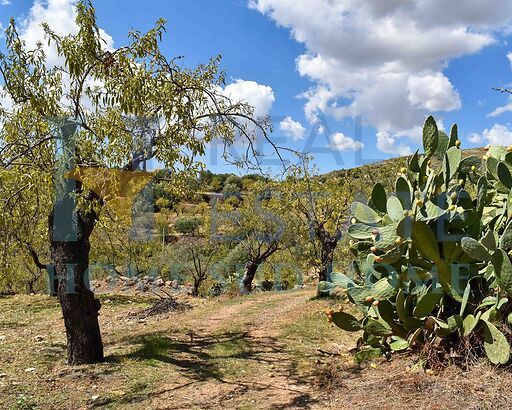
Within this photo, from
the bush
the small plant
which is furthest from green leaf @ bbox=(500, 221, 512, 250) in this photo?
the bush

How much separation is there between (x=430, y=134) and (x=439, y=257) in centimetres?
143

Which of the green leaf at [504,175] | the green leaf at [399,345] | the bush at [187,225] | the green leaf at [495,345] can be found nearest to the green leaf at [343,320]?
the green leaf at [399,345]

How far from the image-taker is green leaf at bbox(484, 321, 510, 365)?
3629mm

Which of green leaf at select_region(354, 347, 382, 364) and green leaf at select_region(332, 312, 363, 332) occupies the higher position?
green leaf at select_region(332, 312, 363, 332)

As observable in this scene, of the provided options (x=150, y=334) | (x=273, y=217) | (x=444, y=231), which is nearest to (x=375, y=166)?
(x=273, y=217)

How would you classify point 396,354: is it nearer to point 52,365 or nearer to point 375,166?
point 52,365

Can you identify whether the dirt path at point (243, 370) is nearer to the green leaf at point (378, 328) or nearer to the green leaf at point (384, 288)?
the green leaf at point (378, 328)

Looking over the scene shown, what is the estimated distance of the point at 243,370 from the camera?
5.28 metres

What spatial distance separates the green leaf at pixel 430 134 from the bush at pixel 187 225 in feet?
46.9

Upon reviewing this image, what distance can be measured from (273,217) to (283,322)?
693cm

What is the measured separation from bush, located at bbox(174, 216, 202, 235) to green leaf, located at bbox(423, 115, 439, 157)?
46.9 feet

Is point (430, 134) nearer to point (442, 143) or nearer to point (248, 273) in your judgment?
point (442, 143)

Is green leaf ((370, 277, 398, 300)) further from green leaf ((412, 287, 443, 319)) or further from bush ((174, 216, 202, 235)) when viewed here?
bush ((174, 216, 202, 235))

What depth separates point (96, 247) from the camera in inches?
515
